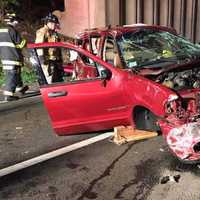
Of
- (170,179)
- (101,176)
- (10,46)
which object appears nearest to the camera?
(170,179)

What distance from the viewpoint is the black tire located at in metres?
6.04

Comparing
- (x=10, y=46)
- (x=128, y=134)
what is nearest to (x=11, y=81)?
(x=10, y=46)

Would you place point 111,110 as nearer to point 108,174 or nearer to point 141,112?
point 141,112

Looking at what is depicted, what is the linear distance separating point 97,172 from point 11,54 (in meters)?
4.91

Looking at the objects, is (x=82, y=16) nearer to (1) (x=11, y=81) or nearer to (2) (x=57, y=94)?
(1) (x=11, y=81)

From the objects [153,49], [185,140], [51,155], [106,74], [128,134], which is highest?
[153,49]

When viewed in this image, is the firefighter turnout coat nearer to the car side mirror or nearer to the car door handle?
the car door handle

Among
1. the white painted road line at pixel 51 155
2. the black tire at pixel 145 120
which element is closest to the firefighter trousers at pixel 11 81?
the white painted road line at pixel 51 155

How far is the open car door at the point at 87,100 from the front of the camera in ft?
19.7

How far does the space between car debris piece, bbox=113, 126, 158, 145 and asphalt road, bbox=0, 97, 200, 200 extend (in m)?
0.09

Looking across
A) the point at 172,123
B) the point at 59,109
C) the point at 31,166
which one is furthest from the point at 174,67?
the point at 31,166

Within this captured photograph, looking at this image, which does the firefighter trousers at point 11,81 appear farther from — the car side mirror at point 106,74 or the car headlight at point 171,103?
the car headlight at point 171,103

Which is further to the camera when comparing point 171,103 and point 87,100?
point 87,100

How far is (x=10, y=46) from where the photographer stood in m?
9.48
